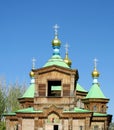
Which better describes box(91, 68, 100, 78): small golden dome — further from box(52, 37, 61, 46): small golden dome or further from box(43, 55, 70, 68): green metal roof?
box(43, 55, 70, 68): green metal roof

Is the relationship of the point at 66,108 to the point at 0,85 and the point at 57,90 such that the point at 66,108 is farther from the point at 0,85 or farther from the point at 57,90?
the point at 0,85

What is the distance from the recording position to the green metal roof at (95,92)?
150 ft

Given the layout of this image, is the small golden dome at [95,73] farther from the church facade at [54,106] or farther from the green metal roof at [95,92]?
the church facade at [54,106]

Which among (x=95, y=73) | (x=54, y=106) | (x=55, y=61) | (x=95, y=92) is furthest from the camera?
(x=95, y=73)

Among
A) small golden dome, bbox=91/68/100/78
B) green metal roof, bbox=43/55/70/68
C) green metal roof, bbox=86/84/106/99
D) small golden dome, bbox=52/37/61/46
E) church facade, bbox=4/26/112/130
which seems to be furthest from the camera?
small golden dome, bbox=91/68/100/78

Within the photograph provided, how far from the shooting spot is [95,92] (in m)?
45.8

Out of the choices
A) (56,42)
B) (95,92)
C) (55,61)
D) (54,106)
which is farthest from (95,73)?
(54,106)

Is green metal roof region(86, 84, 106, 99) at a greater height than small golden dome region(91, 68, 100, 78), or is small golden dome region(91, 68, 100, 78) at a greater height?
small golden dome region(91, 68, 100, 78)

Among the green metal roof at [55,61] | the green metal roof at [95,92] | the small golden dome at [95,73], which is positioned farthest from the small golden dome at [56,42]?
the small golden dome at [95,73]

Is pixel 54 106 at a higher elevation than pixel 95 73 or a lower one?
lower

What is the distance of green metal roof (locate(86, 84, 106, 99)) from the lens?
45606mm

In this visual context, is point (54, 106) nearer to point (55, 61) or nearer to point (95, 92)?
point (55, 61)

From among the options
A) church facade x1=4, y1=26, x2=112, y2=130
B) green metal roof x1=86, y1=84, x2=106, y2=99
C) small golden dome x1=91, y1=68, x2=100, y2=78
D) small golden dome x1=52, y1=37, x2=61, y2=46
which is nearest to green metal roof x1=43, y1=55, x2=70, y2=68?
church facade x1=4, y1=26, x2=112, y2=130

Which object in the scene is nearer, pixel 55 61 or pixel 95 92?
pixel 55 61
